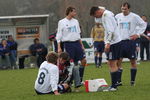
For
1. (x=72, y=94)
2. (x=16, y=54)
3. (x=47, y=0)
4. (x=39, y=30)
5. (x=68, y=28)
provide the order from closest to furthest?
(x=72, y=94) < (x=68, y=28) < (x=16, y=54) < (x=39, y=30) < (x=47, y=0)

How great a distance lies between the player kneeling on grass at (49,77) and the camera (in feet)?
41.7

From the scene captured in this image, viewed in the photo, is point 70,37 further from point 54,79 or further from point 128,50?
point 54,79

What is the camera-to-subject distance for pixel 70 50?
1460 cm

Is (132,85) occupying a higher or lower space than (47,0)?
lower

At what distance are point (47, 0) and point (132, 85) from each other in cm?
4721

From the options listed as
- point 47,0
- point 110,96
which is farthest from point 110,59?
point 47,0

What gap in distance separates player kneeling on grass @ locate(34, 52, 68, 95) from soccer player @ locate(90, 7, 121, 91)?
1.31m

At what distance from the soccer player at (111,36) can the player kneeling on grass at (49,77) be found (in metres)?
1.31

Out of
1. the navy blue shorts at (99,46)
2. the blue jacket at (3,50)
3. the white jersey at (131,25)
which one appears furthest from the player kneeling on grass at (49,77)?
the blue jacket at (3,50)

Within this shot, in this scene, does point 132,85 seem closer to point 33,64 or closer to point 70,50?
point 70,50

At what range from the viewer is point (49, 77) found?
12.9 m

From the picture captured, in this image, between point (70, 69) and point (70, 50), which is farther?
point (70, 50)

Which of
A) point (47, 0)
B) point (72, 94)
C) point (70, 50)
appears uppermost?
point (47, 0)

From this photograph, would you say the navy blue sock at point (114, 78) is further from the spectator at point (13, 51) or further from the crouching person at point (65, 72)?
the spectator at point (13, 51)
